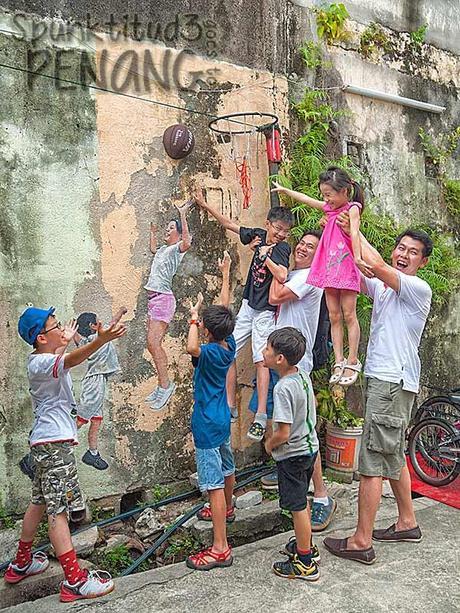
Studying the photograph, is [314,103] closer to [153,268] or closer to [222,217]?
[222,217]

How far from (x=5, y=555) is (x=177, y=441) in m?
1.60

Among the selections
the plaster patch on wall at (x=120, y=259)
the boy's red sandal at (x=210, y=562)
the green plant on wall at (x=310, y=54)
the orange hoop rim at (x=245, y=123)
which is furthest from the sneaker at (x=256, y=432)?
the green plant on wall at (x=310, y=54)

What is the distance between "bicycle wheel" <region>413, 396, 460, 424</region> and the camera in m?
6.52

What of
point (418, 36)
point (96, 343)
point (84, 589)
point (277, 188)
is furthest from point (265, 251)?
point (418, 36)

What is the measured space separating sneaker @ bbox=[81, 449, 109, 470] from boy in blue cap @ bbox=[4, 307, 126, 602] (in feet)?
3.17

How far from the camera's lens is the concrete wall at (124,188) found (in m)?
4.88

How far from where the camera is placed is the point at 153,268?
17.9 ft

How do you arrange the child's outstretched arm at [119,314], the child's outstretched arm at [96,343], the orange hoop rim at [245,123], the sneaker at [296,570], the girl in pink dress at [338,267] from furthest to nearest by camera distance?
the orange hoop rim at [245,123] < the child's outstretched arm at [119,314] < the girl in pink dress at [338,267] < the sneaker at [296,570] < the child's outstretched arm at [96,343]

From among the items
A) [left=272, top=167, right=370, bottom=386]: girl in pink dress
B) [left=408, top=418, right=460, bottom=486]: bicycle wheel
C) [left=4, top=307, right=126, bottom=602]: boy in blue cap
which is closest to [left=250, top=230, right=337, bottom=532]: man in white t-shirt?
[left=272, top=167, right=370, bottom=386]: girl in pink dress

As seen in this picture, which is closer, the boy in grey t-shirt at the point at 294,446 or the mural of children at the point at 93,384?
the boy in grey t-shirt at the point at 294,446

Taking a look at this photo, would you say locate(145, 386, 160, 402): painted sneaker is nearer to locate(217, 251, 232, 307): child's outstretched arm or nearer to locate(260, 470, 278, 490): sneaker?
locate(217, 251, 232, 307): child's outstretched arm

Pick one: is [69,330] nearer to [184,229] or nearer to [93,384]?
[93,384]

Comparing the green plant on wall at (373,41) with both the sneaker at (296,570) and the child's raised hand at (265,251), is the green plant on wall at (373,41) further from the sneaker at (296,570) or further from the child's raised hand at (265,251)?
the sneaker at (296,570)

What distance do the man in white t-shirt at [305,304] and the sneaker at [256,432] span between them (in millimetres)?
555
